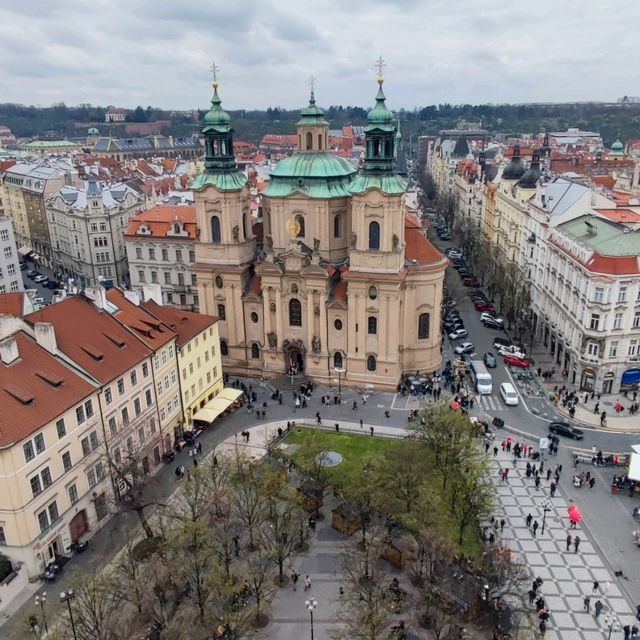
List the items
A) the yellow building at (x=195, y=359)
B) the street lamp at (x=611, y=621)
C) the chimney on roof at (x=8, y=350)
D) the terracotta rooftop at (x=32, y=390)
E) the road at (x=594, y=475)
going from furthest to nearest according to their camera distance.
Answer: the yellow building at (x=195, y=359) < the road at (x=594, y=475) < the chimney on roof at (x=8, y=350) < the terracotta rooftop at (x=32, y=390) < the street lamp at (x=611, y=621)

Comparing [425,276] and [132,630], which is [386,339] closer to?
[425,276]

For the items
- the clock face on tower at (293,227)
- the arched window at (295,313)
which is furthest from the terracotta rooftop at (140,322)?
the clock face on tower at (293,227)

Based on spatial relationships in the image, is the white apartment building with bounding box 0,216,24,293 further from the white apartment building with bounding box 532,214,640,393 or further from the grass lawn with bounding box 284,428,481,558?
the white apartment building with bounding box 532,214,640,393

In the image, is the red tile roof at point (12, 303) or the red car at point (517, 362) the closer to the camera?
the red tile roof at point (12, 303)

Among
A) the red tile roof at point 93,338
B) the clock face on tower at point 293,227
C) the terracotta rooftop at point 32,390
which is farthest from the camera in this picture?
the clock face on tower at point 293,227

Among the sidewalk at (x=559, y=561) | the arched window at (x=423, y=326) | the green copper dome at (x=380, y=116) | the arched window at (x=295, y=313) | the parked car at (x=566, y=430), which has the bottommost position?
the sidewalk at (x=559, y=561)

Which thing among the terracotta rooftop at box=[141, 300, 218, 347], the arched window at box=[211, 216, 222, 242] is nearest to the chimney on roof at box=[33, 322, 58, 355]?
the terracotta rooftop at box=[141, 300, 218, 347]

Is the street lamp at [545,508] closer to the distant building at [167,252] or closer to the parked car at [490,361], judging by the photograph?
the parked car at [490,361]

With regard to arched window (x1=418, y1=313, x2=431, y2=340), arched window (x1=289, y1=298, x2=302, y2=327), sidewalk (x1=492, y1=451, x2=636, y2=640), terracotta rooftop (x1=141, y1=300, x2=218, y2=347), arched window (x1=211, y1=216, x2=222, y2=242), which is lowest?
sidewalk (x1=492, y1=451, x2=636, y2=640)
